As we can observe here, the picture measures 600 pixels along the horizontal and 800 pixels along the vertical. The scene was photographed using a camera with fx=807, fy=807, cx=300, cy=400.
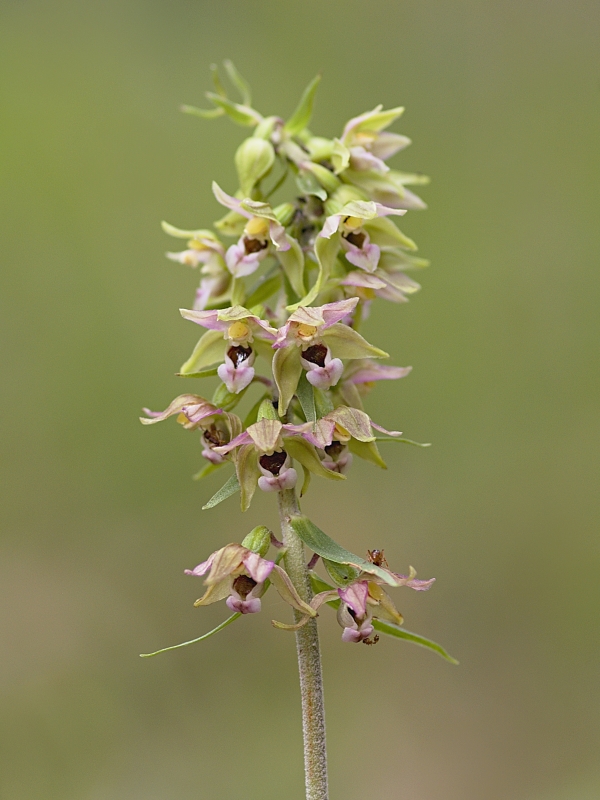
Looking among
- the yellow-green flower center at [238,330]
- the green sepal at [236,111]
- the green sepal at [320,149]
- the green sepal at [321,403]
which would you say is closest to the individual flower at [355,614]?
the green sepal at [321,403]

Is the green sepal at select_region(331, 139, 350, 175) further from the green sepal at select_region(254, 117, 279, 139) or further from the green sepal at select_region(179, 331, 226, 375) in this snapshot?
the green sepal at select_region(179, 331, 226, 375)

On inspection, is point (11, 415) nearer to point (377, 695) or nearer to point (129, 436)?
point (129, 436)

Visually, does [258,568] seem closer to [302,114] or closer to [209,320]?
[209,320]

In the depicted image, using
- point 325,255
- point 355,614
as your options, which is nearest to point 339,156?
point 325,255

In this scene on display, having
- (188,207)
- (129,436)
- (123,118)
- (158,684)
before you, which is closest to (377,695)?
(158,684)

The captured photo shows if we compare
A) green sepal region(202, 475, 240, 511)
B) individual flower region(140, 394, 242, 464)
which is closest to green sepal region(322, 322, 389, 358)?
individual flower region(140, 394, 242, 464)

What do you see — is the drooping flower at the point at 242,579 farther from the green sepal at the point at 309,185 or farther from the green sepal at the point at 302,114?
the green sepal at the point at 302,114
